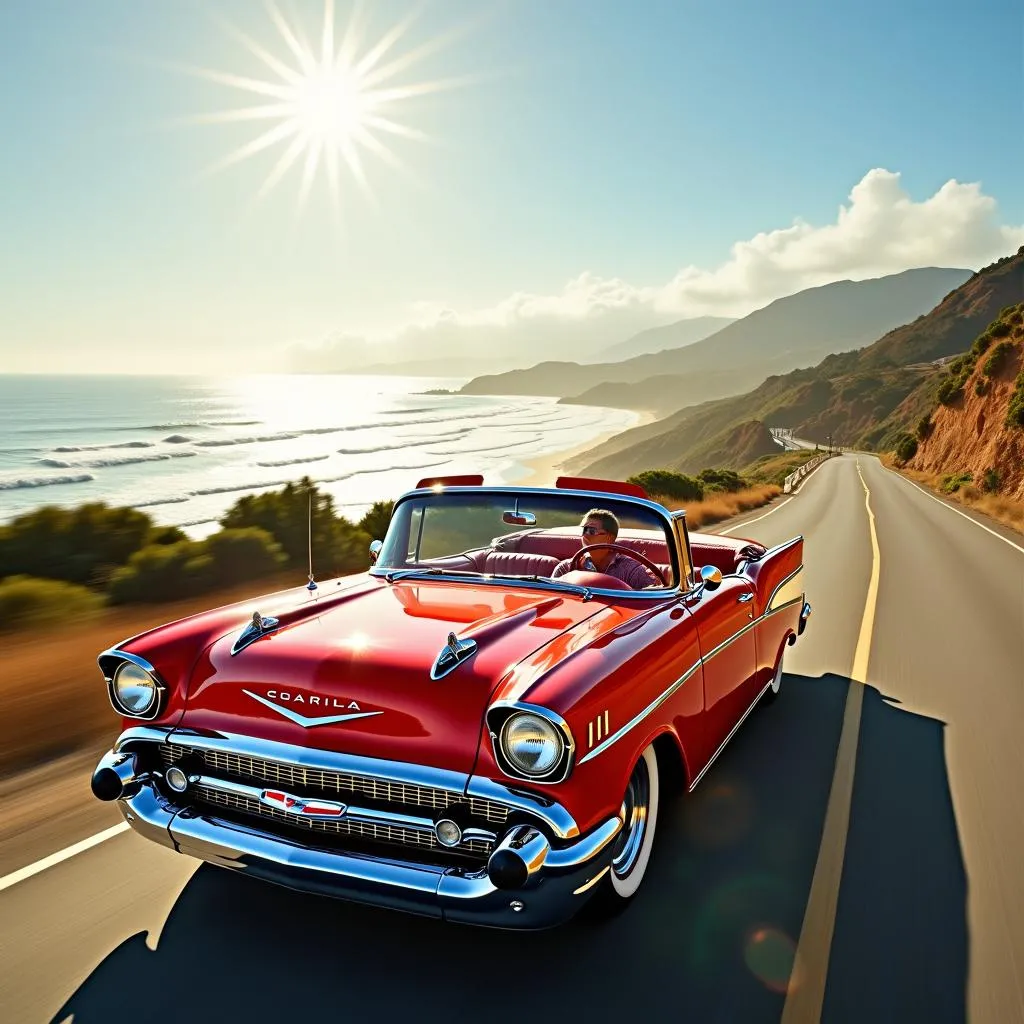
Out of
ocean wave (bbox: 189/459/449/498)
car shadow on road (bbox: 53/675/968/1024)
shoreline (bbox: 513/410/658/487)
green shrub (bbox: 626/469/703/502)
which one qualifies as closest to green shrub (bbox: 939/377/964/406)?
shoreline (bbox: 513/410/658/487)

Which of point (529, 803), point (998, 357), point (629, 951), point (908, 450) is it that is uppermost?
point (998, 357)

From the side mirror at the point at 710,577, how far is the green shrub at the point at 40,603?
570 cm

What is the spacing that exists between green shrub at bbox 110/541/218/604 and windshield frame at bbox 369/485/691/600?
4.97 metres

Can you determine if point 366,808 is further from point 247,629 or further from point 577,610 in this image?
point 577,610

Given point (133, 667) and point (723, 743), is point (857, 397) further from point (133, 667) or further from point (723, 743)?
point (133, 667)

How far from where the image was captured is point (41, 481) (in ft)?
114

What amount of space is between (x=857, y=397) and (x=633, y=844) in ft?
433

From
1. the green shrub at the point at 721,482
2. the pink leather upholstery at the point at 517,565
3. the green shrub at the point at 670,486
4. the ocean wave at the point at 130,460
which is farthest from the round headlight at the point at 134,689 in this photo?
the ocean wave at the point at 130,460

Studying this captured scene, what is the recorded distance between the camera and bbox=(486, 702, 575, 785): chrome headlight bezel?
8.50 ft

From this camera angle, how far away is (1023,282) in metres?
136

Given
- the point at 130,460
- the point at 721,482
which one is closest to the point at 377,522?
the point at 721,482

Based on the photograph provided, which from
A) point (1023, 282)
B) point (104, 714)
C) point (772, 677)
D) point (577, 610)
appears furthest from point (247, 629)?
point (1023, 282)

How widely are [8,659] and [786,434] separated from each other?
132 meters

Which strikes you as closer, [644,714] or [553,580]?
[644,714]
